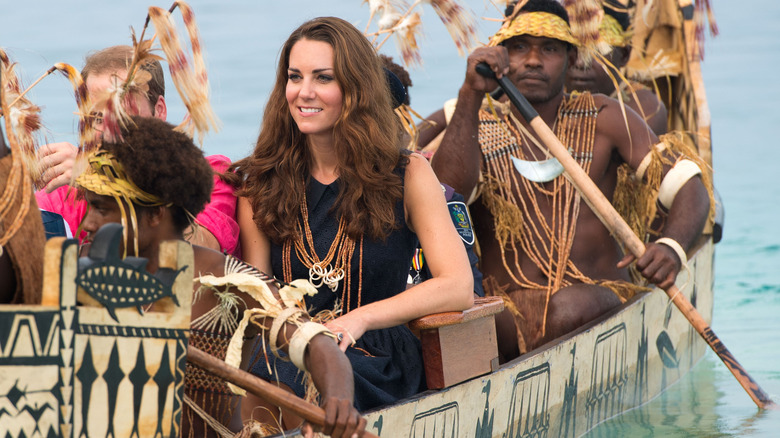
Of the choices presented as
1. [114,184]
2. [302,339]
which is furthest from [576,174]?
[114,184]

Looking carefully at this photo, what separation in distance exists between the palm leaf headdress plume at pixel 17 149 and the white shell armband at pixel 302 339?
0.72 meters

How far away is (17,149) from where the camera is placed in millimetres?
2490

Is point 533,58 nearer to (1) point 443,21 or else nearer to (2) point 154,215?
(1) point 443,21

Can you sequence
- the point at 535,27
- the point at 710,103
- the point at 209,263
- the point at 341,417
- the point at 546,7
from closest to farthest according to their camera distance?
the point at 341,417, the point at 209,263, the point at 535,27, the point at 546,7, the point at 710,103

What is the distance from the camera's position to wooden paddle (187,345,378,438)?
2.65m

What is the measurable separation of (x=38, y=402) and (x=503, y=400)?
81.7 inches

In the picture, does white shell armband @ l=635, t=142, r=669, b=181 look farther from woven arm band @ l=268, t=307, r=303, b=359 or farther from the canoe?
woven arm band @ l=268, t=307, r=303, b=359

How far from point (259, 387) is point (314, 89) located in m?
1.24

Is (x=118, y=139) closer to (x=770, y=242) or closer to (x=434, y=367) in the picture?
(x=434, y=367)

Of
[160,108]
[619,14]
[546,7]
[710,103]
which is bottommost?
[160,108]

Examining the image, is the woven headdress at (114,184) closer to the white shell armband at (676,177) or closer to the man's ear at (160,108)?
the man's ear at (160,108)

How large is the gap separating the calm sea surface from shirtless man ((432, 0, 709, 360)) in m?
0.31

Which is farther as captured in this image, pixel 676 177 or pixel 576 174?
pixel 676 177

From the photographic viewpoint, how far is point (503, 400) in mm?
4035
